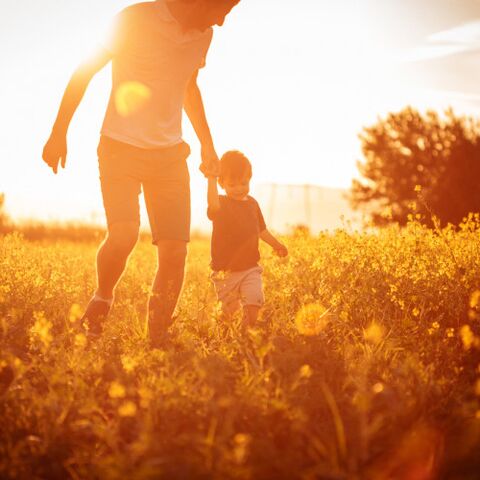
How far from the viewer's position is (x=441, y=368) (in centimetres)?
317

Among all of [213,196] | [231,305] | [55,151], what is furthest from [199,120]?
[231,305]

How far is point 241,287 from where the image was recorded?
444 centimetres

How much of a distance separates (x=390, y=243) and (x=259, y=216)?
1304 mm

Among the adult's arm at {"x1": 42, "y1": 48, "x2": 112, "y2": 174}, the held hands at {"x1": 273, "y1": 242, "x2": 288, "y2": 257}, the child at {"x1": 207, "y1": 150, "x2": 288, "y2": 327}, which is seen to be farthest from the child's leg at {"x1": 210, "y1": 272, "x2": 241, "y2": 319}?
the adult's arm at {"x1": 42, "y1": 48, "x2": 112, "y2": 174}

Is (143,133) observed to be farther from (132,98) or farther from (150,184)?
(150,184)

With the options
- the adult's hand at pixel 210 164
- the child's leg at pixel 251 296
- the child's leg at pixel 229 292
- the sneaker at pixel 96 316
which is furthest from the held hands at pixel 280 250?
the sneaker at pixel 96 316

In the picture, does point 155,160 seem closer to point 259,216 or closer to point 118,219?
point 118,219

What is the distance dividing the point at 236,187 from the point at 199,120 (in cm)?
64

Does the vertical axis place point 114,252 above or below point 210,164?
below

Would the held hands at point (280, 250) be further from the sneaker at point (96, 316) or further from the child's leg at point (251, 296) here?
the sneaker at point (96, 316)

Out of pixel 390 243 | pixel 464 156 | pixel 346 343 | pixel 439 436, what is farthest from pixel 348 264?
pixel 464 156

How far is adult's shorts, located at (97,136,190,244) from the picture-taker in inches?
144

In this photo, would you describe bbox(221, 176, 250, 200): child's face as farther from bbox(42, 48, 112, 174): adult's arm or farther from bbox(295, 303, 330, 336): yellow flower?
bbox(42, 48, 112, 174): adult's arm

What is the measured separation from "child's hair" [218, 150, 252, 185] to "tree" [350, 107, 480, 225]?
22243 millimetres
